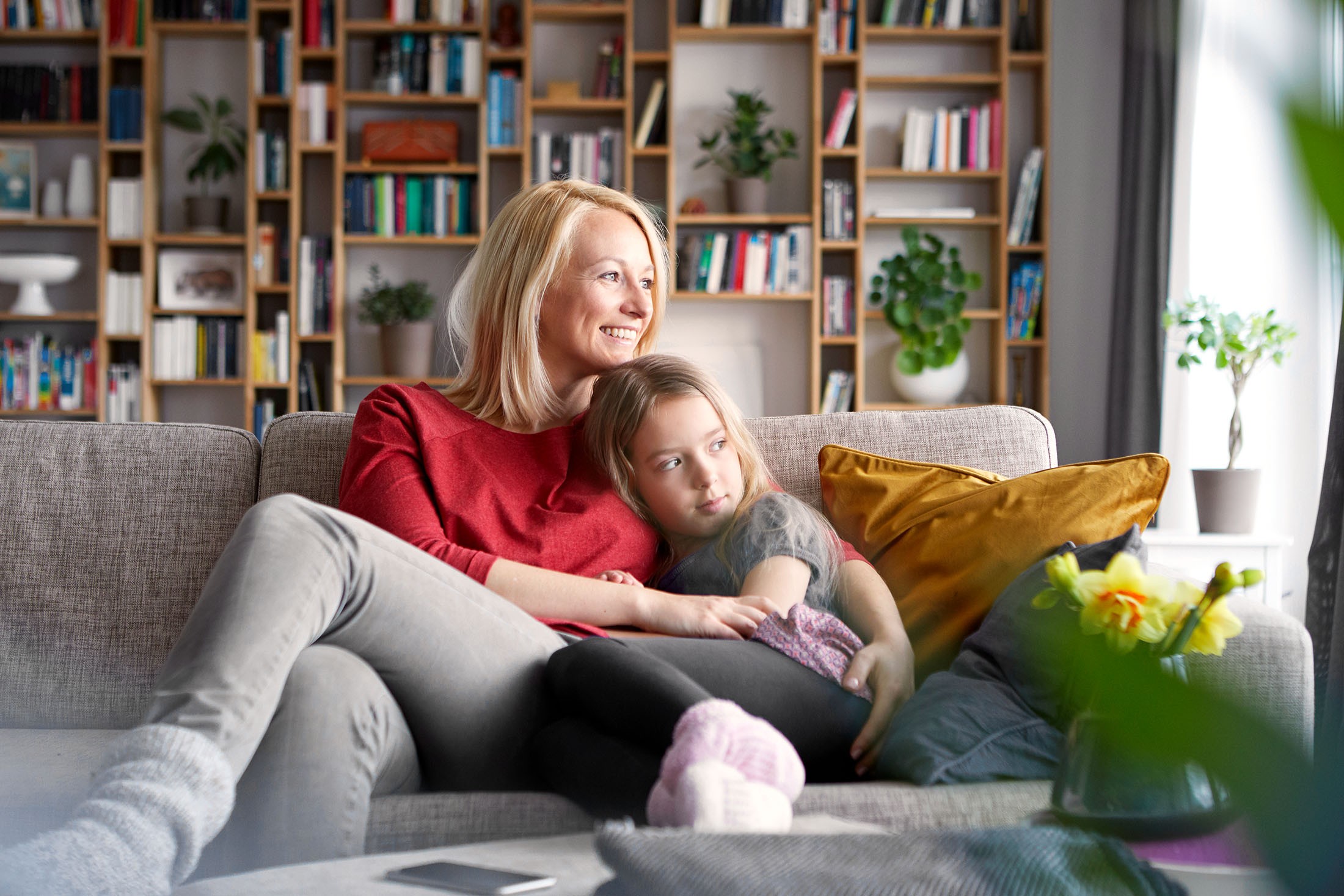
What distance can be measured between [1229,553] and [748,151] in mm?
2312

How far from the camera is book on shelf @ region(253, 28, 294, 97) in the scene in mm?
4367

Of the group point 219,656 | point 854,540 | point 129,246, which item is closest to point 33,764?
point 219,656

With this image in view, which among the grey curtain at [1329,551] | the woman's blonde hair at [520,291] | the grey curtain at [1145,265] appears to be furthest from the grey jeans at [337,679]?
the grey curtain at [1145,265]

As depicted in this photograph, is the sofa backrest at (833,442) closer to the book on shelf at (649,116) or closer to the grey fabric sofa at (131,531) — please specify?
the grey fabric sofa at (131,531)

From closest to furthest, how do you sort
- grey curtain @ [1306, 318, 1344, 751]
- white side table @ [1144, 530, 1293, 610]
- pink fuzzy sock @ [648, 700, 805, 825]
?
pink fuzzy sock @ [648, 700, 805, 825] → grey curtain @ [1306, 318, 1344, 751] → white side table @ [1144, 530, 1293, 610]

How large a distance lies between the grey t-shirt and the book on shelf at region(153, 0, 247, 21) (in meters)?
3.84

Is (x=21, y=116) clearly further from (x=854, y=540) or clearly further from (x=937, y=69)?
(x=854, y=540)

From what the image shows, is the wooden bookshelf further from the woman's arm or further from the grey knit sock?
the grey knit sock

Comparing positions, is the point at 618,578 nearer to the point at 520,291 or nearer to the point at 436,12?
the point at 520,291

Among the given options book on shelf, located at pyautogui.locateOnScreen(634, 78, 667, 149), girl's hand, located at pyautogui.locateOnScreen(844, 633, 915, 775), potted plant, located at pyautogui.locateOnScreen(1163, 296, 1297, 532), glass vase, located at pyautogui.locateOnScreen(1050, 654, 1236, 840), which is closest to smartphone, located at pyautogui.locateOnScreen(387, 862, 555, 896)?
glass vase, located at pyautogui.locateOnScreen(1050, 654, 1236, 840)

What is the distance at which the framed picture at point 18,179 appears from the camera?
4.48m

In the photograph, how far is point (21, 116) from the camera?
14.6 feet

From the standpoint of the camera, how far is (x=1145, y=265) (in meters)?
3.79

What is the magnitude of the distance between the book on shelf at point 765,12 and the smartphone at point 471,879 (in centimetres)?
398
